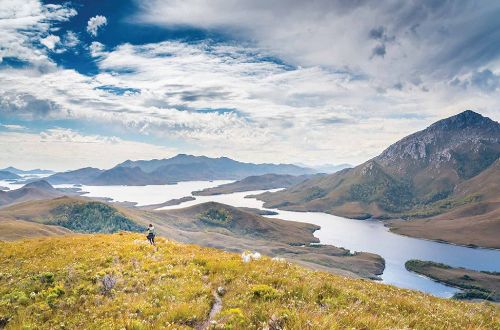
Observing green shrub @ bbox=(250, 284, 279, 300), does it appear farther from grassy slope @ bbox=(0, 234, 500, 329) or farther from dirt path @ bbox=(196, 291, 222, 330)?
dirt path @ bbox=(196, 291, 222, 330)

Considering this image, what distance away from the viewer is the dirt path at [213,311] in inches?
543

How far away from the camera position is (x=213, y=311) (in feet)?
50.1

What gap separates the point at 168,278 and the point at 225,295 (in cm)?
427

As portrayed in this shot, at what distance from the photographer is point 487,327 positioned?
54.6ft

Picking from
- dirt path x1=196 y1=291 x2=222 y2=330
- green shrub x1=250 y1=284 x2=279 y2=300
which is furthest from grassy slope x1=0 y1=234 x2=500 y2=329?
dirt path x1=196 y1=291 x2=222 y2=330

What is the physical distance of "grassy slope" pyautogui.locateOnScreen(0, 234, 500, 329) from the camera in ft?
44.3

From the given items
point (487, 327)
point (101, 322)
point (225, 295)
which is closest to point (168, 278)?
point (225, 295)

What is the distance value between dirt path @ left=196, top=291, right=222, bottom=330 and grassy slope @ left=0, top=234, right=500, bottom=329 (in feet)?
0.79

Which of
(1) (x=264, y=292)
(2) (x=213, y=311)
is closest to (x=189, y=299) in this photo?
(2) (x=213, y=311)

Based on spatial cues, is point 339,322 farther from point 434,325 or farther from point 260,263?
point 260,263

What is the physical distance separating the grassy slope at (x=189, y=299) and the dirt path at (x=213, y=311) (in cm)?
24

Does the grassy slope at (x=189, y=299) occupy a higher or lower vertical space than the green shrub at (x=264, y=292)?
lower

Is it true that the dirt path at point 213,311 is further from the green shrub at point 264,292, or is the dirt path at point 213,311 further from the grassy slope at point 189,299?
the green shrub at point 264,292

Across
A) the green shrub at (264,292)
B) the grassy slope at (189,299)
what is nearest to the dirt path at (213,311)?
the grassy slope at (189,299)
